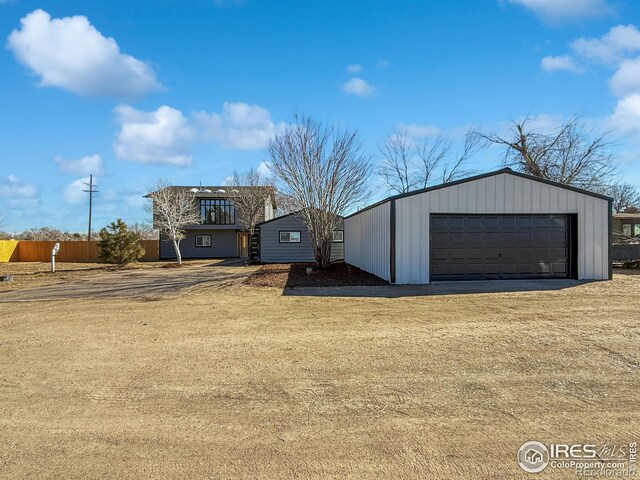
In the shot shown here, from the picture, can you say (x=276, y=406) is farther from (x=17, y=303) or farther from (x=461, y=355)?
(x=17, y=303)

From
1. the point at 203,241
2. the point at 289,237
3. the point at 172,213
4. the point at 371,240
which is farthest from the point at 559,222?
the point at 203,241

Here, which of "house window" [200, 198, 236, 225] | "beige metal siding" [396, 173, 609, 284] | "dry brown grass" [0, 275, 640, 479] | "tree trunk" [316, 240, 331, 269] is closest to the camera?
"dry brown grass" [0, 275, 640, 479]

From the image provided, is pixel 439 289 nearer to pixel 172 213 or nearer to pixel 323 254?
pixel 323 254

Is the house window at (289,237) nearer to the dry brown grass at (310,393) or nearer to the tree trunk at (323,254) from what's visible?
the tree trunk at (323,254)

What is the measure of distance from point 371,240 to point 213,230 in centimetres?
1995

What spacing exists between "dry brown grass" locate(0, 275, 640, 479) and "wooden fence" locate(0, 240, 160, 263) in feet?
84.4

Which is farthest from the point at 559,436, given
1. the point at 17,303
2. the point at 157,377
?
the point at 17,303

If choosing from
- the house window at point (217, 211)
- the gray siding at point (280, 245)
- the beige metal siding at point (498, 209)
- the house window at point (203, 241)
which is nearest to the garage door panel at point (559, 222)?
the beige metal siding at point (498, 209)

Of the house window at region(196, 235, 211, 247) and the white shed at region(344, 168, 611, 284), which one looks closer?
the white shed at region(344, 168, 611, 284)

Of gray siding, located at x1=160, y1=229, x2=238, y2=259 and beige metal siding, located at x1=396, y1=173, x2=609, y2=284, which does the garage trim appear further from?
gray siding, located at x1=160, y1=229, x2=238, y2=259

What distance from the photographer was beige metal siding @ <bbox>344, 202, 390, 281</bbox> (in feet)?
43.1

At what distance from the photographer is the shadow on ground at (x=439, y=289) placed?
10502 millimetres

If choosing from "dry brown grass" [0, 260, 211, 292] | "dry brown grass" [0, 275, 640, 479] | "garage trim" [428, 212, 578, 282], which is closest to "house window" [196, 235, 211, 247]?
"dry brown grass" [0, 260, 211, 292]

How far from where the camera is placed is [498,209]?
1274 cm
